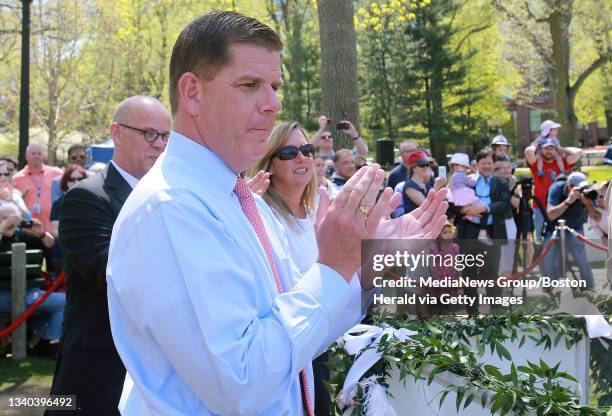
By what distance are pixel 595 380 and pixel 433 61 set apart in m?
37.1

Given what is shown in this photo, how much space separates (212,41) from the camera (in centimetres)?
179

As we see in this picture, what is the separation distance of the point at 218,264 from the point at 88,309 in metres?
1.77

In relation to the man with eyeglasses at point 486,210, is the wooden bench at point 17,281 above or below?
below

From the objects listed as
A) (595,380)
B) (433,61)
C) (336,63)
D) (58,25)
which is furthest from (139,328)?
(433,61)

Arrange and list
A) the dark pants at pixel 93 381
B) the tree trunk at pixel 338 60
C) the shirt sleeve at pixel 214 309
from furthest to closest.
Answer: the tree trunk at pixel 338 60
the dark pants at pixel 93 381
the shirt sleeve at pixel 214 309

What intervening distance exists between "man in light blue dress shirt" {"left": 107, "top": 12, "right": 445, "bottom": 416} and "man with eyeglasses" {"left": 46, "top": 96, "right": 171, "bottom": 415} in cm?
121

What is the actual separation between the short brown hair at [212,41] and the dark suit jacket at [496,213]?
8194 mm

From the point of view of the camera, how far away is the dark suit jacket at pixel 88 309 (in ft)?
10.0

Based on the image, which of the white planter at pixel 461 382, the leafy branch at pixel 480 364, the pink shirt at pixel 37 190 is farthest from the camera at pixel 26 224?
the white planter at pixel 461 382

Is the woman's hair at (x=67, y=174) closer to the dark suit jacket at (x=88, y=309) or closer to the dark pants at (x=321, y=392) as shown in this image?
the dark suit jacket at (x=88, y=309)

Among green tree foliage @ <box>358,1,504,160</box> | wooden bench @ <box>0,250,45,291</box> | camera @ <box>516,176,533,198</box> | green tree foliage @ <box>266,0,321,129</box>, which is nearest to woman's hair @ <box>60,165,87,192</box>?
wooden bench @ <box>0,250,45,291</box>

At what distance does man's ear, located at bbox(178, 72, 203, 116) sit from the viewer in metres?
1.82

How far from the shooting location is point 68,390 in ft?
10.0

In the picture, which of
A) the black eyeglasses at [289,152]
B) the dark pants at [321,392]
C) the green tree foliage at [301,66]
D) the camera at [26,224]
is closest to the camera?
the dark pants at [321,392]
